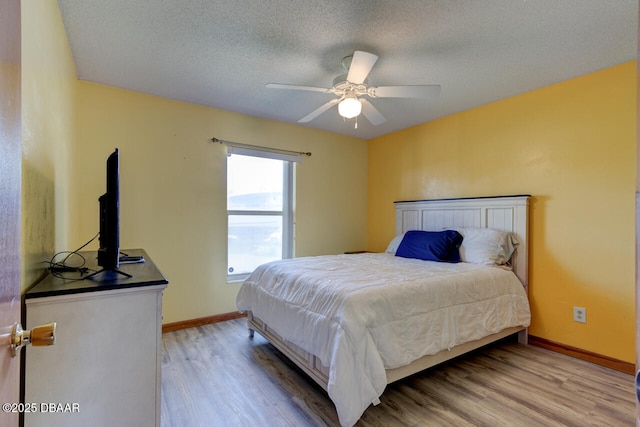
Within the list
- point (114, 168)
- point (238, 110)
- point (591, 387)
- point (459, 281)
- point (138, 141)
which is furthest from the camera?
point (238, 110)

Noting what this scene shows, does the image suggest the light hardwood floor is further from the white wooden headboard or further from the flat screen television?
the flat screen television

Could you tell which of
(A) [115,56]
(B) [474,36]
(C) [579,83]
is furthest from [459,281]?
(A) [115,56]

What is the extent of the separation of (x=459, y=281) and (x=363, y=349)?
104 cm

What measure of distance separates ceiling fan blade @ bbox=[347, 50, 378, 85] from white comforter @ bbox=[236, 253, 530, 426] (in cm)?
138

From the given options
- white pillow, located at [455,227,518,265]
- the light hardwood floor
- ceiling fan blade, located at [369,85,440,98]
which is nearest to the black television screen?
the light hardwood floor

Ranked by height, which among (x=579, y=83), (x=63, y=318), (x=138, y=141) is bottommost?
(x=63, y=318)

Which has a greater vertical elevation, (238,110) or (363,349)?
(238,110)

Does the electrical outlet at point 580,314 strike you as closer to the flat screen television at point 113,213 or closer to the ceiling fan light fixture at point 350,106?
the ceiling fan light fixture at point 350,106

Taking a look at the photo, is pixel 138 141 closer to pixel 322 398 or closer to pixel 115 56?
pixel 115 56

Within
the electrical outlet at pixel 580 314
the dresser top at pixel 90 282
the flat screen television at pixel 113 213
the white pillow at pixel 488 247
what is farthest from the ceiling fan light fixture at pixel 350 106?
the electrical outlet at pixel 580 314

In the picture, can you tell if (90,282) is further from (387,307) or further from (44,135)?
(387,307)

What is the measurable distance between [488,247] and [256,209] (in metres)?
2.58

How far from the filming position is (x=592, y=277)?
2459 millimetres

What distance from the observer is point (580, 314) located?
8.25ft
